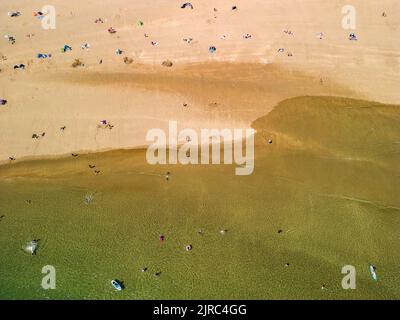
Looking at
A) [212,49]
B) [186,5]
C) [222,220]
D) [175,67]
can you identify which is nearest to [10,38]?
[175,67]

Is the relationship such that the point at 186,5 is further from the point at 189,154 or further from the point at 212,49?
the point at 189,154

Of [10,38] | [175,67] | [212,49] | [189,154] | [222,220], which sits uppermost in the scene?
[10,38]

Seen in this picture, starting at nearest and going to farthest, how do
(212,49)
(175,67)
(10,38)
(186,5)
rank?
(175,67) → (212,49) → (10,38) → (186,5)

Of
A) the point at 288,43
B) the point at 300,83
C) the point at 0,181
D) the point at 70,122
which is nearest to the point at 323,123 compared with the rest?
the point at 300,83

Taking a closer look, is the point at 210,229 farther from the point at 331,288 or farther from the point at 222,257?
the point at 331,288

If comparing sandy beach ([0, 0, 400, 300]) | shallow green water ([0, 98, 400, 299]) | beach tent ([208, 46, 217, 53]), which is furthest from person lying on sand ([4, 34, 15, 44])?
beach tent ([208, 46, 217, 53])

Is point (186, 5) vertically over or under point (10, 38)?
over

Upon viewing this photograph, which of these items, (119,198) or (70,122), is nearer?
(119,198)
